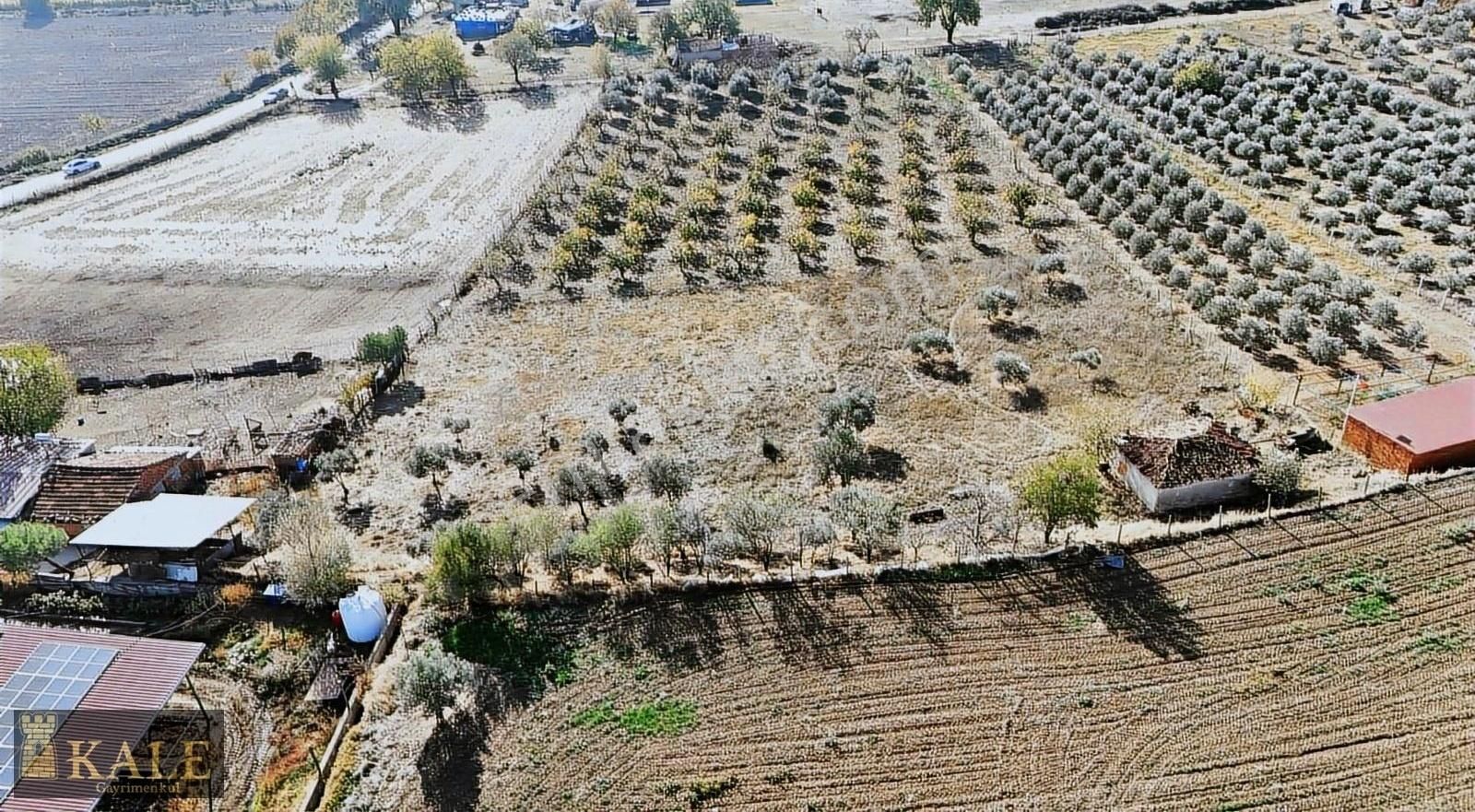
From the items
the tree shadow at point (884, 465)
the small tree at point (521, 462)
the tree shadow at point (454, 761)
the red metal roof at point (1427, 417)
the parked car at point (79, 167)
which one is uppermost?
the parked car at point (79, 167)

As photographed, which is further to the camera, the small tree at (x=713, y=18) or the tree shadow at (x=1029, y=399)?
the small tree at (x=713, y=18)

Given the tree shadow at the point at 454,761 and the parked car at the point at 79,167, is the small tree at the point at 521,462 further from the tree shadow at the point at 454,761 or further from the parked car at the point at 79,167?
A: the parked car at the point at 79,167

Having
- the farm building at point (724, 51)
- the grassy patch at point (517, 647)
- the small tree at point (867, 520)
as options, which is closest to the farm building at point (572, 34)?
the farm building at point (724, 51)

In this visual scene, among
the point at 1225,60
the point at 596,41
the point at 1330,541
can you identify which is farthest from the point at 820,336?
the point at 596,41

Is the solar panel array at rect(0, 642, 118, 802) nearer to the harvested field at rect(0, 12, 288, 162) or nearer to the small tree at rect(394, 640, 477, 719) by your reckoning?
the small tree at rect(394, 640, 477, 719)

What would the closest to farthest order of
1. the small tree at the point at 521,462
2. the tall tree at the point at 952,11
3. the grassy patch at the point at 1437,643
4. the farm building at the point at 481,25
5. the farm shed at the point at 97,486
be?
the grassy patch at the point at 1437,643 → the farm shed at the point at 97,486 → the small tree at the point at 521,462 → the tall tree at the point at 952,11 → the farm building at the point at 481,25

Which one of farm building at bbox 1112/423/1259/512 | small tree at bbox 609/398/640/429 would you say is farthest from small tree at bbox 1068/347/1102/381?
small tree at bbox 609/398/640/429

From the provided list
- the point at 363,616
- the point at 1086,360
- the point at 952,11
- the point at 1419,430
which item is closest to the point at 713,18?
the point at 952,11
